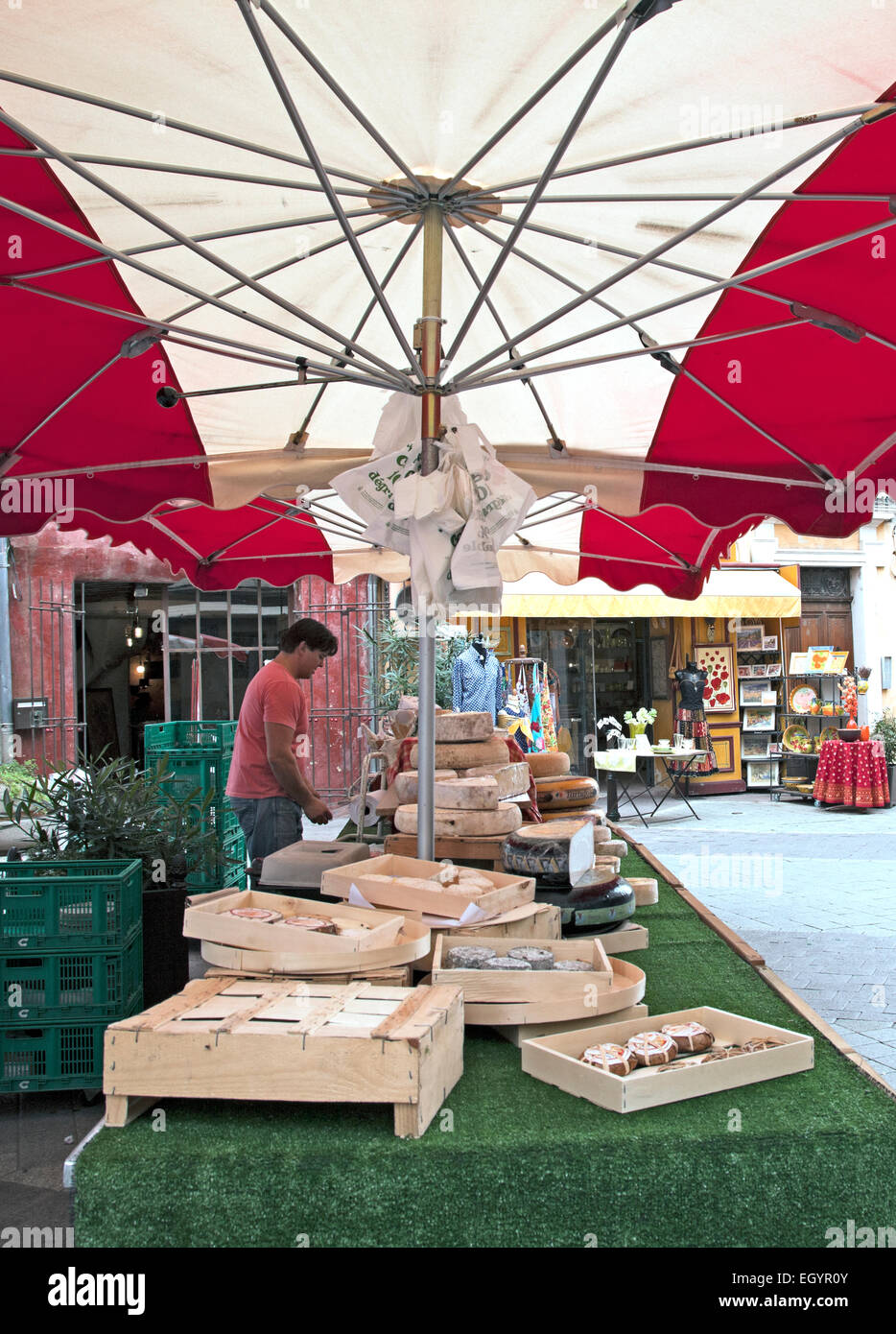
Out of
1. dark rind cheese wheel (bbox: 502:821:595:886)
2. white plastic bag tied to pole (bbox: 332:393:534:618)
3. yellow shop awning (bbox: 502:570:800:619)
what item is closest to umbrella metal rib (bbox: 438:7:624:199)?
white plastic bag tied to pole (bbox: 332:393:534:618)

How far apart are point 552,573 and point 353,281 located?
8.60 feet

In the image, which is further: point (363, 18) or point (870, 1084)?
point (363, 18)

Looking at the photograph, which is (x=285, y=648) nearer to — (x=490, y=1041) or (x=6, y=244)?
(x=6, y=244)

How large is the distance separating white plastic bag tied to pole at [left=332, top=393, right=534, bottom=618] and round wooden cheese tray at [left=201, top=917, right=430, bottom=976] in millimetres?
1094

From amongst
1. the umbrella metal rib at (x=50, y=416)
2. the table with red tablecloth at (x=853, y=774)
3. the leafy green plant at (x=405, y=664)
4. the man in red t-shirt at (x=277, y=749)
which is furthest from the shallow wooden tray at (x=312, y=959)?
the table with red tablecloth at (x=853, y=774)

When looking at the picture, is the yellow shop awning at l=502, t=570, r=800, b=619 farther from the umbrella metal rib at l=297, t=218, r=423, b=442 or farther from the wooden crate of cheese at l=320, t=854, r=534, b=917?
the wooden crate of cheese at l=320, t=854, r=534, b=917

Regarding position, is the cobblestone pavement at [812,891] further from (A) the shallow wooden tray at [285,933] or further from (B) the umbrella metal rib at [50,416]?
(B) the umbrella metal rib at [50,416]

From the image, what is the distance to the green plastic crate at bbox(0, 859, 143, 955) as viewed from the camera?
331cm

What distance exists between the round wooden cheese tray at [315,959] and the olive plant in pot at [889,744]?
13048 mm

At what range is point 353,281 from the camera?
397 centimetres

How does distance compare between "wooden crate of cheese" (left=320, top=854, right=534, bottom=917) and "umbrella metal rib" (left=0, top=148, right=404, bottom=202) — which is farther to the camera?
"wooden crate of cheese" (left=320, top=854, right=534, bottom=917)

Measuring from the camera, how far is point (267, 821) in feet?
16.8
